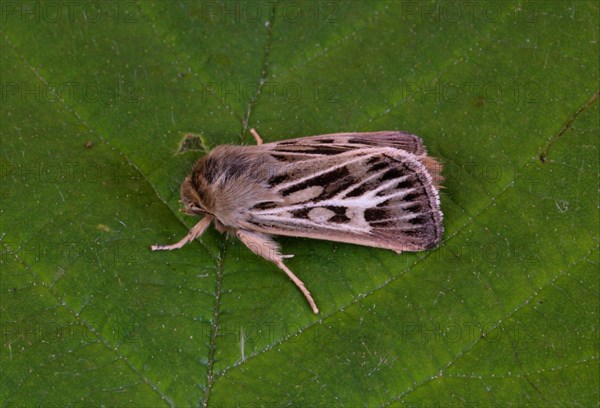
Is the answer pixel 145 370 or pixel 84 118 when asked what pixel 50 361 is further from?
pixel 84 118

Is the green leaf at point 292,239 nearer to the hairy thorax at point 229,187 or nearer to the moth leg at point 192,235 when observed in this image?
the moth leg at point 192,235

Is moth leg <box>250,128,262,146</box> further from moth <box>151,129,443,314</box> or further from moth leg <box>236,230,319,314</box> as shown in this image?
moth leg <box>236,230,319,314</box>

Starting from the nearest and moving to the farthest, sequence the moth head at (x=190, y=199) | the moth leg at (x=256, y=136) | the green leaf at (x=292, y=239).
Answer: the green leaf at (x=292, y=239)
the moth head at (x=190, y=199)
the moth leg at (x=256, y=136)

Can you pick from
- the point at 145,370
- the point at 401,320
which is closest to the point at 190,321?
the point at 145,370

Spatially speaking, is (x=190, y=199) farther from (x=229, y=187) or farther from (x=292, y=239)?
(x=292, y=239)

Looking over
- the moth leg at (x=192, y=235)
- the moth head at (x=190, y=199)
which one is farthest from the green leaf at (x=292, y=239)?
the moth head at (x=190, y=199)

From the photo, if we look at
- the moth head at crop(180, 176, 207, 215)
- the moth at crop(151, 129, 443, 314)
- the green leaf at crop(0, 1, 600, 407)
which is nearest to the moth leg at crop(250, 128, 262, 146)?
the green leaf at crop(0, 1, 600, 407)

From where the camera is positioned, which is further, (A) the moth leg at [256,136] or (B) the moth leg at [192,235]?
(A) the moth leg at [256,136]
